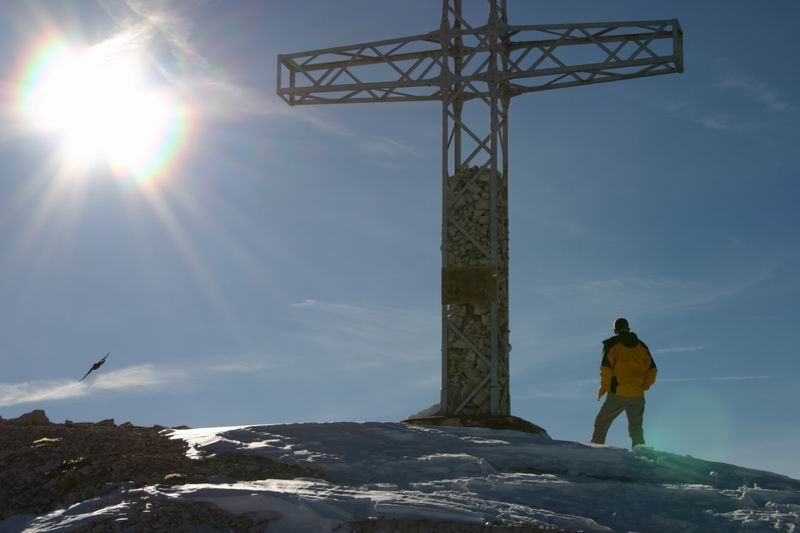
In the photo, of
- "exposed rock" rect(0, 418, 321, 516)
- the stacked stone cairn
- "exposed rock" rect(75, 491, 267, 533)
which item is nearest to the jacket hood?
the stacked stone cairn

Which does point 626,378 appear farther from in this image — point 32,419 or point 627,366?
point 32,419

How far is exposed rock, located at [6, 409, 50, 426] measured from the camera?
1191 cm

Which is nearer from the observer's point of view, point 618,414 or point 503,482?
point 503,482

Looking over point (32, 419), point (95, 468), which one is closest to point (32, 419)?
point (32, 419)

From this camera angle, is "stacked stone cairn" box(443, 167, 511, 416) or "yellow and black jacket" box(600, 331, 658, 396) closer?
"yellow and black jacket" box(600, 331, 658, 396)

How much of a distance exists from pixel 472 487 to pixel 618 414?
17.5 feet

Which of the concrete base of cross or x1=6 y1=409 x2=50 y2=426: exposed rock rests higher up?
the concrete base of cross

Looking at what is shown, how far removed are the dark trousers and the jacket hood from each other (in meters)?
0.70

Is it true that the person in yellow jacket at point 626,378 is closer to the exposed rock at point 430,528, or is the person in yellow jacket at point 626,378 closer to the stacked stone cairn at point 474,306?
the stacked stone cairn at point 474,306

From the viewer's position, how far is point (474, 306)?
625 inches

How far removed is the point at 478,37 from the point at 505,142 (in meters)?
1.97

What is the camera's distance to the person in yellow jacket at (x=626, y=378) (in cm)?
1218

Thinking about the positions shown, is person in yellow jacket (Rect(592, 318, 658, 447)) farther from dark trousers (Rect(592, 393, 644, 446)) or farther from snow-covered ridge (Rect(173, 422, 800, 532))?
snow-covered ridge (Rect(173, 422, 800, 532))

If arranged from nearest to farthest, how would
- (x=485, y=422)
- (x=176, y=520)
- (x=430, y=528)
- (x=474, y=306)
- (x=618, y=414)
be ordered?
(x=430, y=528)
(x=176, y=520)
(x=618, y=414)
(x=485, y=422)
(x=474, y=306)
